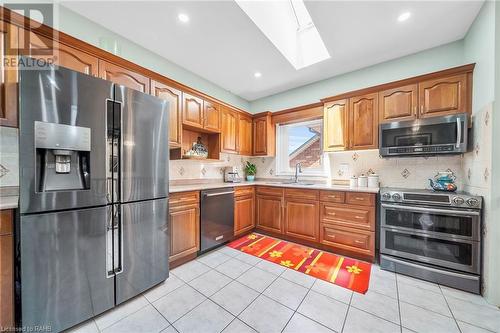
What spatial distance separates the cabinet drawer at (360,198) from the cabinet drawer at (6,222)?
3.07m

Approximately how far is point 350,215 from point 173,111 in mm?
2658

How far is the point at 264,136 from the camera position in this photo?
3.66m

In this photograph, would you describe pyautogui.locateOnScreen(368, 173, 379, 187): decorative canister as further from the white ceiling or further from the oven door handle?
the white ceiling

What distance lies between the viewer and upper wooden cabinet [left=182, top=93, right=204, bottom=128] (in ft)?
8.41

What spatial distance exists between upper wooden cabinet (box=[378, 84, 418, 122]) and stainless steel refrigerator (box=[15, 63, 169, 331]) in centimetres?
272

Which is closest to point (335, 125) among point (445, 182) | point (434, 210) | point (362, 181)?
point (362, 181)

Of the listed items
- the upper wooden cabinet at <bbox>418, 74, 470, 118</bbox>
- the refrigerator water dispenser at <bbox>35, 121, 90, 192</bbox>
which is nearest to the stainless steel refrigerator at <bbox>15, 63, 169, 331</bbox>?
the refrigerator water dispenser at <bbox>35, 121, 90, 192</bbox>

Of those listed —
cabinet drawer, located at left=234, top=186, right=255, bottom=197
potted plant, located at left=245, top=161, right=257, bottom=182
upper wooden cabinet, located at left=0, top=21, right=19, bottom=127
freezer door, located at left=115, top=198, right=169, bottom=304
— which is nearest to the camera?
upper wooden cabinet, located at left=0, top=21, right=19, bottom=127

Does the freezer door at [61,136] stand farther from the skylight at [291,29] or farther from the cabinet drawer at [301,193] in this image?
the cabinet drawer at [301,193]

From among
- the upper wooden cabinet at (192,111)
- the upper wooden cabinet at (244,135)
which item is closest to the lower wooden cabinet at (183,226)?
the upper wooden cabinet at (192,111)

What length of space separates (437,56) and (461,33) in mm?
267

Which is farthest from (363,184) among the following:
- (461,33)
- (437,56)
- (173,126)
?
(173,126)

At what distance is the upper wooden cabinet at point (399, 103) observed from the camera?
2281 mm

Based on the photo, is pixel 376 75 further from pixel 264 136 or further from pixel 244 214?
pixel 244 214
